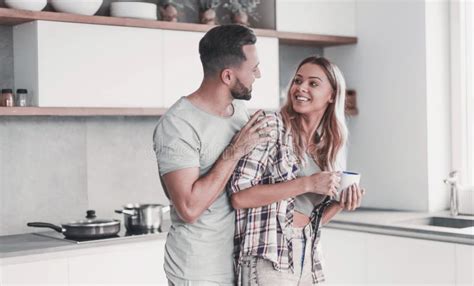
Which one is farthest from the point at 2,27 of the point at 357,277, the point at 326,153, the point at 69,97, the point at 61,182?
the point at 357,277

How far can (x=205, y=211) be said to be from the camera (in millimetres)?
2094

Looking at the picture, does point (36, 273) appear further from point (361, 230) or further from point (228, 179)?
point (361, 230)

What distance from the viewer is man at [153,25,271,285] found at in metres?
Answer: 2.02

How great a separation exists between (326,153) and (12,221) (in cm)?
185

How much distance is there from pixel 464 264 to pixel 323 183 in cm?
156

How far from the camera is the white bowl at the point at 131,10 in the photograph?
362 centimetres

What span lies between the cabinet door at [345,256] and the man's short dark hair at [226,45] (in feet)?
6.34

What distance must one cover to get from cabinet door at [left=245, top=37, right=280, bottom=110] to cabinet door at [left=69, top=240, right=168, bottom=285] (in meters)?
1.03

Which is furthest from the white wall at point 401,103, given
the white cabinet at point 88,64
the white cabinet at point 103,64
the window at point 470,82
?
the white cabinet at point 88,64

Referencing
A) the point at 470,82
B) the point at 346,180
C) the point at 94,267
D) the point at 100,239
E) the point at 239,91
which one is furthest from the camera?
the point at 470,82

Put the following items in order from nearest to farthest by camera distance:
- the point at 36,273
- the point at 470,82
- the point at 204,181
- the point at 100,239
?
the point at 204,181 → the point at 36,273 → the point at 100,239 → the point at 470,82

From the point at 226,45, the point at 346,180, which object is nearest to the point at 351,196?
the point at 346,180

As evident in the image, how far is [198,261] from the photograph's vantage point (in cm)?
207

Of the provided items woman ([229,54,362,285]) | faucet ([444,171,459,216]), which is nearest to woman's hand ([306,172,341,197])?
woman ([229,54,362,285])
